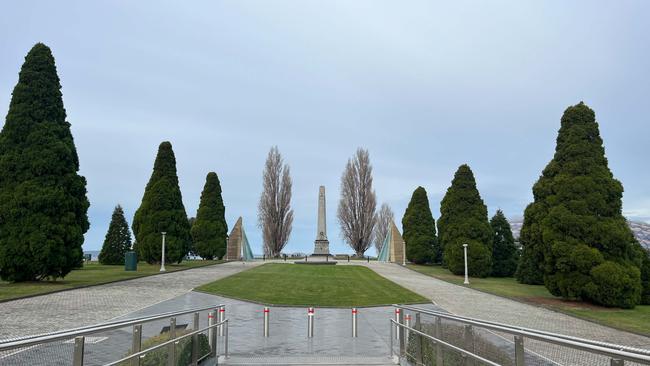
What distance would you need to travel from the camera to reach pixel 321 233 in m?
47.2

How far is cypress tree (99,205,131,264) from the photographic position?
4056cm

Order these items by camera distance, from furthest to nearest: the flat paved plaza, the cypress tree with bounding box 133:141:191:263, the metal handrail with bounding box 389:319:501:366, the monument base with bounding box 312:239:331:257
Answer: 1. the monument base with bounding box 312:239:331:257
2. the cypress tree with bounding box 133:141:191:263
3. the flat paved plaza
4. the metal handrail with bounding box 389:319:501:366

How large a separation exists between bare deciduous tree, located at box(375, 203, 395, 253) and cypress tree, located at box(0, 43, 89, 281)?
48.6m

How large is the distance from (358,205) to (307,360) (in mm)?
50433

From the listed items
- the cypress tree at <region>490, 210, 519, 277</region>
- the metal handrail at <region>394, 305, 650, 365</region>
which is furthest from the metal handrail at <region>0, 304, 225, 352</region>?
the cypress tree at <region>490, 210, 519, 277</region>

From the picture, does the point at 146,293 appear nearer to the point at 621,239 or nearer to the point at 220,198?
the point at 621,239

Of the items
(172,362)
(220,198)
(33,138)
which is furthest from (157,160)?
(172,362)

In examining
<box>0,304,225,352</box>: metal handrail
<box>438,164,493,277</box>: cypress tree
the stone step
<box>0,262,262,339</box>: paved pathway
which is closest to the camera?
<box>0,304,225,352</box>: metal handrail

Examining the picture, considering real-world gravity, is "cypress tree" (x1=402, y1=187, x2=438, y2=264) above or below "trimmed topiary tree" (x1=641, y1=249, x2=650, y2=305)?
above

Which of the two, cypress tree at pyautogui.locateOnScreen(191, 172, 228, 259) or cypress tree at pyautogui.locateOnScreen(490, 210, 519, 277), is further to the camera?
cypress tree at pyautogui.locateOnScreen(191, 172, 228, 259)

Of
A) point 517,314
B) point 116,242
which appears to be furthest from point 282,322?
point 116,242

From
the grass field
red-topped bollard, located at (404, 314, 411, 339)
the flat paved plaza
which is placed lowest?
the grass field

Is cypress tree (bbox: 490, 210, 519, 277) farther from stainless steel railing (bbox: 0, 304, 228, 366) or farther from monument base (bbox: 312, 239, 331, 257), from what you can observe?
stainless steel railing (bbox: 0, 304, 228, 366)

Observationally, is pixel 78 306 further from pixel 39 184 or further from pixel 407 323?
pixel 407 323
